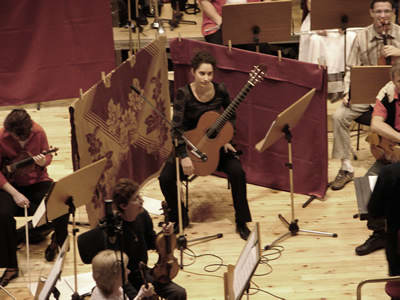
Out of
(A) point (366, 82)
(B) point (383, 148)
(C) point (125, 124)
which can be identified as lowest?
(B) point (383, 148)

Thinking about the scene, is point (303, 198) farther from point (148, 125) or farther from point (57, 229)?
point (57, 229)

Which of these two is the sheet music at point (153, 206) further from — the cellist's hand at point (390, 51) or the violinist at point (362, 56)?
the cellist's hand at point (390, 51)

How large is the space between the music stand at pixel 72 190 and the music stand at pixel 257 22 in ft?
7.33

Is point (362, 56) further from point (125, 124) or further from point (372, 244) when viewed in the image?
point (125, 124)

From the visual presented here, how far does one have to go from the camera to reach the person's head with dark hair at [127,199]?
4227mm

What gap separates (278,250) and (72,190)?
1.80m

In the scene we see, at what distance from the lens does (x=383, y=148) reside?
5.73m

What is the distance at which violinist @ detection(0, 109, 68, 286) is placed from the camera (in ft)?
17.1

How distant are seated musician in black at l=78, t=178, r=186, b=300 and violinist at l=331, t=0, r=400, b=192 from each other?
2377 mm

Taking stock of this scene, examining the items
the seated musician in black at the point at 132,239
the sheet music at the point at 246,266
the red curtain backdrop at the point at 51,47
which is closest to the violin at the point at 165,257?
the seated musician in black at the point at 132,239

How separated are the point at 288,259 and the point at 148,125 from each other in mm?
1769

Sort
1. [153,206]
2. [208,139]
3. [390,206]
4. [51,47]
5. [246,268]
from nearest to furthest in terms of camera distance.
→ [246,268]
[390,206]
[208,139]
[153,206]
[51,47]

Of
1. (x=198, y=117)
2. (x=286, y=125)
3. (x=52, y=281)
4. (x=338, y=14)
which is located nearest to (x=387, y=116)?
(x=286, y=125)

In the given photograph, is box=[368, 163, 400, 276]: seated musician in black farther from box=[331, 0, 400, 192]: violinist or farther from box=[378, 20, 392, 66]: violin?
box=[378, 20, 392, 66]: violin
